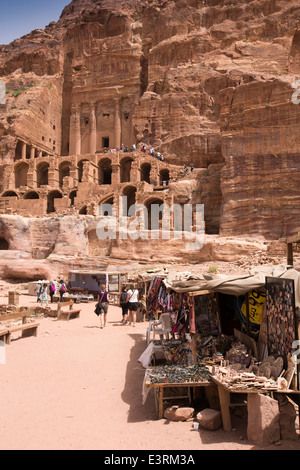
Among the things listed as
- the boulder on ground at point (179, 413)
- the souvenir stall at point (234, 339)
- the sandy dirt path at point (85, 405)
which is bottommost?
the sandy dirt path at point (85, 405)

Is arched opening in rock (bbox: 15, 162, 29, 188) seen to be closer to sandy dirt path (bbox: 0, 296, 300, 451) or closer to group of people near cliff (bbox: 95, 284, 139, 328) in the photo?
group of people near cliff (bbox: 95, 284, 139, 328)

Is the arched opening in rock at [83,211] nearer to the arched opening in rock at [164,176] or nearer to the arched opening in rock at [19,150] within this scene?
the arched opening in rock at [164,176]

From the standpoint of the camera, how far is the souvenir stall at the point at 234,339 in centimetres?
539

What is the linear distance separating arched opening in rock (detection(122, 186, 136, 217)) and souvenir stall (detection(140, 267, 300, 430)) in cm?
2619

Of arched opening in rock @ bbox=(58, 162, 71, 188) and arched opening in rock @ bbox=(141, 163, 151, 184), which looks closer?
arched opening in rock @ bbox=(141, 163, 151, 184)

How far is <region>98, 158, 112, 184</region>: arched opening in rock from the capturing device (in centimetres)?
4312

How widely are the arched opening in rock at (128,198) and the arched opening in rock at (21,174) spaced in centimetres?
1512

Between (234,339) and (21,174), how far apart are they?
137 feet

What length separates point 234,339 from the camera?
756cm

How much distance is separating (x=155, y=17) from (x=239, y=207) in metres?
39.2

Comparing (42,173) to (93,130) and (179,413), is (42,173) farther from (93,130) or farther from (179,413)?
(179,413)

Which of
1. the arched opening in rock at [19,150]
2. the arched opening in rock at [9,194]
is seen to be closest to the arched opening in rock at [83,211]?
the arched opening in rock at [9,194]

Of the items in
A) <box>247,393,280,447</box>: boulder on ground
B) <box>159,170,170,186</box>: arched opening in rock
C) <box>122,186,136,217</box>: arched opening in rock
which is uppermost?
<box>159,170,170,186</box>: arched opening in rock

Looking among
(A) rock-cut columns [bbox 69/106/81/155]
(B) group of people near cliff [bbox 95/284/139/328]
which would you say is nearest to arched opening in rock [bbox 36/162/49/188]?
(A) rock-cut columns [bbox 69/106/81/155]
